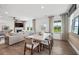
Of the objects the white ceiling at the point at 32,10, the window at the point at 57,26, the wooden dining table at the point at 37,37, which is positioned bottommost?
the wooden dining table at the point at 37,37

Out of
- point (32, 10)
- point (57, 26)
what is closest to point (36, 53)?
point (57, 26)

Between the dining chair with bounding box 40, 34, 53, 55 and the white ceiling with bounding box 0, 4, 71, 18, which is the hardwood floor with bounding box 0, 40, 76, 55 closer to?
the dining chair with bounding box 40, 34, 53, 55

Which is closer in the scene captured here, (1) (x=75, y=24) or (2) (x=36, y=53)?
(2) (x=36, y=53)

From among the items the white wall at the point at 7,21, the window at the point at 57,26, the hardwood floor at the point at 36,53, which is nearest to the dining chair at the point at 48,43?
the hardwood floor at the point at 36,53

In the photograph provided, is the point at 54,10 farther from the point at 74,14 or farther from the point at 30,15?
the point at 74,14

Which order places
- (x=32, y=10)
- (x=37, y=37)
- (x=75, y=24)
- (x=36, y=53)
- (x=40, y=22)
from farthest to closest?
(x=75, y=24) < (x=37, y=37) < (x=40, y=22) < (x=32, y=10) < (x=36, y=53)

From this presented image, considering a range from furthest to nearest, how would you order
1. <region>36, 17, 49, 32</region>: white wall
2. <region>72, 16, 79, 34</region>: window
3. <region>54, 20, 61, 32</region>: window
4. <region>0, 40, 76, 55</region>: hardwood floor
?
<region>72, 16, 79, 34</region>: window
<region>54, 20, 61, 32</region>: window
<region>36, 17, 49, 32</region>: white wall
<region>0, 40, 76, 55</region>: hardwood floor

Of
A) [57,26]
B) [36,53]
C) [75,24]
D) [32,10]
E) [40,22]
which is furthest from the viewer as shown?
[75,24]

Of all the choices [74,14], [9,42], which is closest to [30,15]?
[9,42]

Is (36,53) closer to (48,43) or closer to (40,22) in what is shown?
(48,43)

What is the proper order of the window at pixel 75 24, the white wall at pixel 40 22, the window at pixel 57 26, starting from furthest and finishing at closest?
the window at pixel 75 24 → the window at pixel 57 26 → the white wall at pixel 40 22

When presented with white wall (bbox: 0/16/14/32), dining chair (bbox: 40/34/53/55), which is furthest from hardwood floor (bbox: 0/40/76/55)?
white wall (bbox: 0/16/14/32)

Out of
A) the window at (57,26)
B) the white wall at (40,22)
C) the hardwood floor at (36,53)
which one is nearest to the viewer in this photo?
the hardwood floor at (36,53)

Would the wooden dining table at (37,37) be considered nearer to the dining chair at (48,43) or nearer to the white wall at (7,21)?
the dining chair at (48,43)
